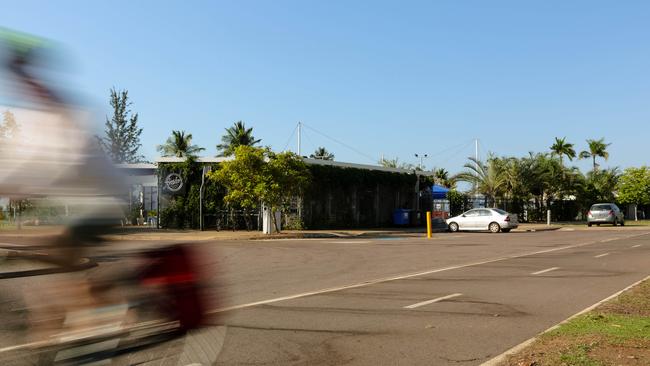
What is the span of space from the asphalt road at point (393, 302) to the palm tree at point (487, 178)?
29.8m

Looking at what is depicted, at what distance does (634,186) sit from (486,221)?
3429 cm

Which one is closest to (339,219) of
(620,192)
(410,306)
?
(410,306)

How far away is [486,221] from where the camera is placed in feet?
111

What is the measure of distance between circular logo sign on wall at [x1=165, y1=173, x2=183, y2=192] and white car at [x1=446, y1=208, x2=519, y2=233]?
15957mm

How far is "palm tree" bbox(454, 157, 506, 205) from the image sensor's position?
4691 centimetres

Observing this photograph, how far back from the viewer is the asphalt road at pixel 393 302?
575 centimetres

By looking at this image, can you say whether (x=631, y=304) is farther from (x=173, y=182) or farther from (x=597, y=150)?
(x=597, y=150)

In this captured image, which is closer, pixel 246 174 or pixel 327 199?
pixel 246 174

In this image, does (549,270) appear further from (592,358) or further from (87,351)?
(87,351)

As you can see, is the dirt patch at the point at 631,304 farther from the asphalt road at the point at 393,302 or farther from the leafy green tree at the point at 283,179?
the leafy green tree at the point at 283,179

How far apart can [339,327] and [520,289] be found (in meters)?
4.73

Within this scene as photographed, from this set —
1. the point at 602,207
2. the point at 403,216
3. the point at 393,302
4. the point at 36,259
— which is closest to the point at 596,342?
the point at 393,302

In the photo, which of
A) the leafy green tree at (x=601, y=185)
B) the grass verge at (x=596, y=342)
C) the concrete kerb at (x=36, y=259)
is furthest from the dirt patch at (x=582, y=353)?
the leafy green tree at (x=601, y=185)

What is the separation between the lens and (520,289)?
34.0 feet
